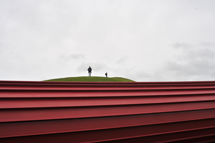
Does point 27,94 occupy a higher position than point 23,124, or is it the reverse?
point 27,94

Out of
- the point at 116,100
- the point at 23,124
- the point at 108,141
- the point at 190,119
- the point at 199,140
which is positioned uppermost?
the point at 116,100

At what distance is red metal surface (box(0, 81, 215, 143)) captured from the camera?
1874 mm

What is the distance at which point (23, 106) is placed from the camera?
196 cm

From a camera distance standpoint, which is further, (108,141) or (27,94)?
(27,94)

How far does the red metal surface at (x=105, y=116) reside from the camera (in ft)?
6.15

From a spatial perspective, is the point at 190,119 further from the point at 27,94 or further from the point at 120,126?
the point at 27,94

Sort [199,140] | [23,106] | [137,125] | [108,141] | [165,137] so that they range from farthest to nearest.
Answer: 1. [199,140]
2. [165,137]
3. [137,125]
4. [108,141]
5. [23,106]

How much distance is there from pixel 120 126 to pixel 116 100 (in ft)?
1.47

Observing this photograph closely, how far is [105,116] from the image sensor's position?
7.11 ft

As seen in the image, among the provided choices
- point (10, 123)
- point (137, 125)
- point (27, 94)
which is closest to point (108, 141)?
point (137, 125)

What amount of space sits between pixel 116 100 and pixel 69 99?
0.80 meters

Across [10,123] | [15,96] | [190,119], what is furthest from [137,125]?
[15,96]

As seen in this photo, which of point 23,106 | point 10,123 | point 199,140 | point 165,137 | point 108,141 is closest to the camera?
point 10,123

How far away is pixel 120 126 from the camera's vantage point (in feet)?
7.18
